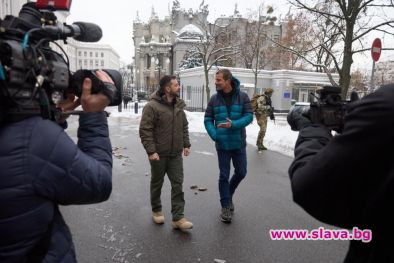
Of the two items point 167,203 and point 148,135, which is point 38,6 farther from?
point 167,203

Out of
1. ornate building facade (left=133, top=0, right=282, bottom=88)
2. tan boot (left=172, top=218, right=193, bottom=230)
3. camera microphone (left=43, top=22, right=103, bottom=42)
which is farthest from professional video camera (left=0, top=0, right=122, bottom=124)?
ornate building facade (left=133, top=0, right=282, bottom=88)

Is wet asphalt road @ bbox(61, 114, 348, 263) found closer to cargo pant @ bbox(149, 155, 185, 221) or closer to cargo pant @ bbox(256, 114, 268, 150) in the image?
cargo pant @ bbox(149, 155, 185, 221)

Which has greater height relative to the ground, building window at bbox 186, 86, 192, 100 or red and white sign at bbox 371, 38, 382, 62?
red and white sign at bbox 371, 38, 382, 62

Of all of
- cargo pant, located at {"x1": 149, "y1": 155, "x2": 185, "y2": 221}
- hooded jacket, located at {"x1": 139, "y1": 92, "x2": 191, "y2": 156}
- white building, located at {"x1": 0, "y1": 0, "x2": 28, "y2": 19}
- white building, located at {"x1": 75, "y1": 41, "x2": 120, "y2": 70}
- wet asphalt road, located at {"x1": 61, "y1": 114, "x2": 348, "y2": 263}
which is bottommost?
wet asphalt road, located at {"x1": 61, "y1": 114, "x2": 348, "y2": 263}

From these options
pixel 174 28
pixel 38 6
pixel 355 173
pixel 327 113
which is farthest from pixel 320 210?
pixel 174 28

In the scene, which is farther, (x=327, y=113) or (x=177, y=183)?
(x=177, y=183)

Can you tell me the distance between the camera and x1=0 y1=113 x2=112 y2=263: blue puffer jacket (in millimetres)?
1403

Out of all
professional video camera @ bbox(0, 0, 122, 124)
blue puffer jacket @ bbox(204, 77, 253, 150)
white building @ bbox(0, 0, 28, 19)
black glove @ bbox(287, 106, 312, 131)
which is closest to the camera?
professional video camera @ bbox(0, 0, 122, 124)

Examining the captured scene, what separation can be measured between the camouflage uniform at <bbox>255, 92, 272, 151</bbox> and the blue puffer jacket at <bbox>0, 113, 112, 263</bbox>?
32.1ft

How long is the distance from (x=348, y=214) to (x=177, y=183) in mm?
3484

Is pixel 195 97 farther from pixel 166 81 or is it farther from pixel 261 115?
pixel 166 81

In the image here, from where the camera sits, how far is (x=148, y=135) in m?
4.56

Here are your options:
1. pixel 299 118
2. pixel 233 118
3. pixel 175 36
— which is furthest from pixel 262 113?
pixel 175 36

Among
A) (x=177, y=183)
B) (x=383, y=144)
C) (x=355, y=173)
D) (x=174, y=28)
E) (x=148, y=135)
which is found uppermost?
(x=174, y=28)
